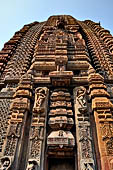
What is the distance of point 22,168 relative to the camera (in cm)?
510

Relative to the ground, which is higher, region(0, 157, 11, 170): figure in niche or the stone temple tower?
the stone temple tower

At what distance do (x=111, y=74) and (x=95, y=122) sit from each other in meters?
4.16

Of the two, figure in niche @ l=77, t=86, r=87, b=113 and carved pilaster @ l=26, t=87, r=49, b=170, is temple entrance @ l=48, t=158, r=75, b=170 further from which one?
figure in niche @ l=77, t=86, r=87, b=113

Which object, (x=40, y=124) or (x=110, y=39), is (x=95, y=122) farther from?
(x=110, y=39)

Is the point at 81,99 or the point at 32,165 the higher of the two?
the point at 81,99

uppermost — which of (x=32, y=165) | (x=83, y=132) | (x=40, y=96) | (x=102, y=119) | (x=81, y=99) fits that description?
(x=40, y=96)

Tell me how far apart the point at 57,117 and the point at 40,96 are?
123cm

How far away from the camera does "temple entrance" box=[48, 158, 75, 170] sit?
560 centimetres

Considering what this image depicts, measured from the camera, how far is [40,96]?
6.94 meters

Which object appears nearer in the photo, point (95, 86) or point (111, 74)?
point (95, 86)

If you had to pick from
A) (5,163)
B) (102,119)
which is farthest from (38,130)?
(102,119)

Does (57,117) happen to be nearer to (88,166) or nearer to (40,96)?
(40,96)

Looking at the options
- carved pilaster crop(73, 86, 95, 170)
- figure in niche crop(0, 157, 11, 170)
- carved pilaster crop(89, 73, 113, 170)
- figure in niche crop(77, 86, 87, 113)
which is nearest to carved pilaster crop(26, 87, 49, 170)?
figure in niche crop(0, 157, 11, 170)

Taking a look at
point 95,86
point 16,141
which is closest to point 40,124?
point 16,141
